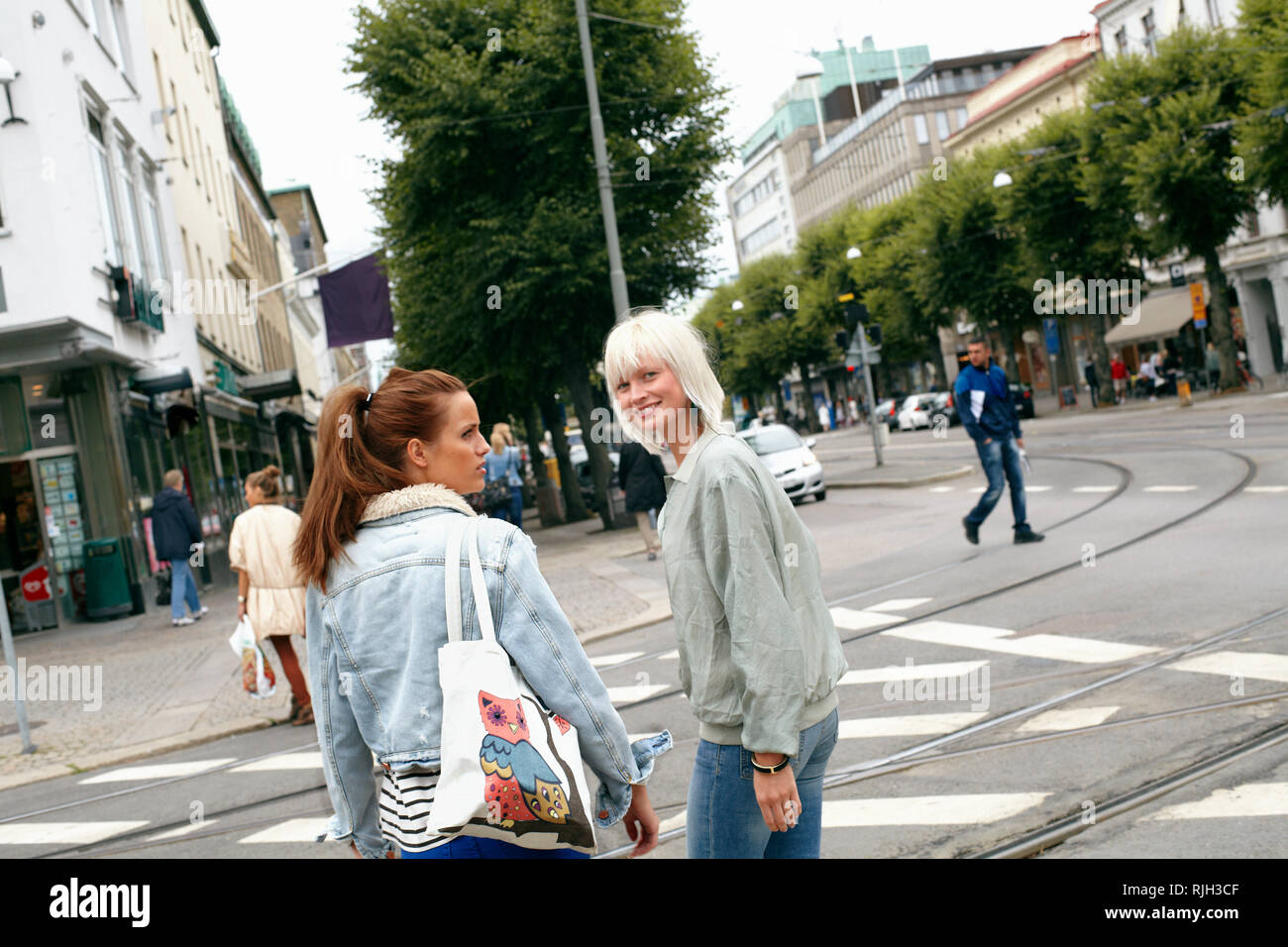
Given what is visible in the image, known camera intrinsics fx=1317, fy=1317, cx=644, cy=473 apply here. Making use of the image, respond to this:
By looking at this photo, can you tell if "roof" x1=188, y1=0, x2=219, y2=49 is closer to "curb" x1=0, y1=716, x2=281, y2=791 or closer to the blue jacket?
the blue jacket

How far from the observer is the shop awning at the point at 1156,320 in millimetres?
48438

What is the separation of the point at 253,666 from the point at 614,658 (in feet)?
9.32

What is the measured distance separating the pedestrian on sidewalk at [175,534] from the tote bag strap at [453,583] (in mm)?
15735

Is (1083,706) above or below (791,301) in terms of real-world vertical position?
below

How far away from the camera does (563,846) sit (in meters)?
2.34

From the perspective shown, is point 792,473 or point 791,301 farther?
point 791,301

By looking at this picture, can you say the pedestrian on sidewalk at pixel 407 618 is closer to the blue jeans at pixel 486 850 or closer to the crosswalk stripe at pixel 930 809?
the blue jeans at pixel 486 850

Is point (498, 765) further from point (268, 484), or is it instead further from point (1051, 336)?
point (1051, 336)

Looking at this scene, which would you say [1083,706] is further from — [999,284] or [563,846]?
[999,284]

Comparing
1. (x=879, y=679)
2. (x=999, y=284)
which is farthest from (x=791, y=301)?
(x=879, y=679)

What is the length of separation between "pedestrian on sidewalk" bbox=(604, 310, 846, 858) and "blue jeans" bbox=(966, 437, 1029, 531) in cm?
955

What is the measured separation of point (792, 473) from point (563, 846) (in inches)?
789

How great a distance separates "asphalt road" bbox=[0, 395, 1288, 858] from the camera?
4730mm

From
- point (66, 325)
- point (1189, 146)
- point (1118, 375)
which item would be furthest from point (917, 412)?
point (66, 325)
